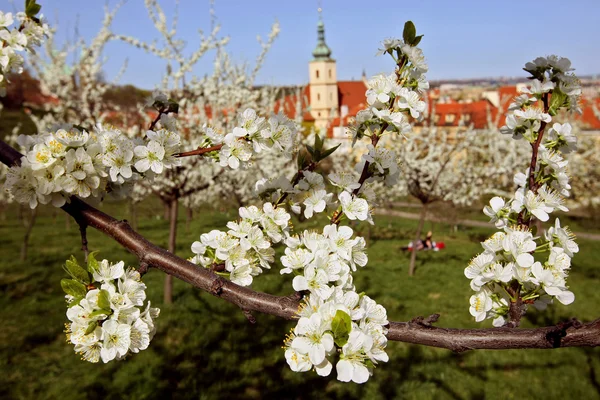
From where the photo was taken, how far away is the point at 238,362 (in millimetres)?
5402

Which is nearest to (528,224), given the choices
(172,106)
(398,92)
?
(398,92)

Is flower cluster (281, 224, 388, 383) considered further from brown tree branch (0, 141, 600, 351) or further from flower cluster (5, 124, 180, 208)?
flower cluster (5, 124, 180, 208)

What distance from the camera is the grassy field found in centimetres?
483

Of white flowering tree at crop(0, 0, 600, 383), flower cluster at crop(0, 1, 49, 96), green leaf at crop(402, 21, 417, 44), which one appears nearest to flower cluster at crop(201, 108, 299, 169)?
white flowering tree at crop(0, 0, 600, 383)

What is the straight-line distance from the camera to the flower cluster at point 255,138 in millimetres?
1617

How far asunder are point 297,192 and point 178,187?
6284mm

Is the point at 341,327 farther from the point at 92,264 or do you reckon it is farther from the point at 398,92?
the point at 398,92

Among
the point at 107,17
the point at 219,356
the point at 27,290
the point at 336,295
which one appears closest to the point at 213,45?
the point at 107,17

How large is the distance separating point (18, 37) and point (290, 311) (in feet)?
5.77

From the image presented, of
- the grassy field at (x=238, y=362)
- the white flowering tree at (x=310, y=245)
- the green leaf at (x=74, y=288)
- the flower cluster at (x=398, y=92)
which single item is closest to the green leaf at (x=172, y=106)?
the white flowering tree at (x=310, y=245)

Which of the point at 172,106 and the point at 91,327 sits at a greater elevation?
the point at 172,106

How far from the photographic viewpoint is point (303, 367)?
1.05 metres

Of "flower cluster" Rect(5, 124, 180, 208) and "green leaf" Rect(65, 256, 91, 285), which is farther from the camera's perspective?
"flower cluster" Rect(5, 124, 180, 208)

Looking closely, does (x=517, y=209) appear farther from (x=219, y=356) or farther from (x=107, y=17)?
(x=107, y=17)
